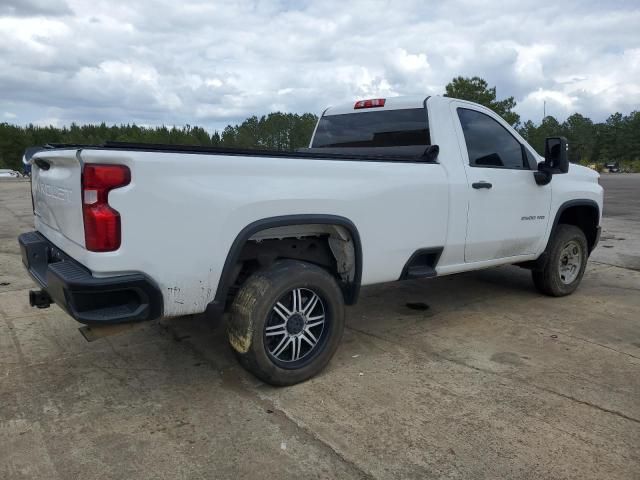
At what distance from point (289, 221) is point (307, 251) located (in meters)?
0.55

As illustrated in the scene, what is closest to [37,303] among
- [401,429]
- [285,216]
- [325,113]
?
[285,216]

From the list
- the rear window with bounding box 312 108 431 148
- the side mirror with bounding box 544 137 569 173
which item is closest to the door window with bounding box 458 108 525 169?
the side mirror with bounding box 544 137 569 173

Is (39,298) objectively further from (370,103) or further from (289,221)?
→ (370,103)

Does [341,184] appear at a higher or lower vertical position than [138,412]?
Result: higher

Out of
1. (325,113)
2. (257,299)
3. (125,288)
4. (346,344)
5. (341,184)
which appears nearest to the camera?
(125,288)

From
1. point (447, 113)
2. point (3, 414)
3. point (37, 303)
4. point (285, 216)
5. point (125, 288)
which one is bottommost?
point (3, 414)

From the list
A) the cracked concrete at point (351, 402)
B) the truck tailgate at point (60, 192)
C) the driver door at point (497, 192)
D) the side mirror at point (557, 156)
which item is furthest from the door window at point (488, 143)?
the truck tailgate at point (60, 192)

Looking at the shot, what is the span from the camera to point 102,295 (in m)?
2.68

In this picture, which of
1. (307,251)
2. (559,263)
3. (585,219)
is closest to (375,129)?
(307,251)

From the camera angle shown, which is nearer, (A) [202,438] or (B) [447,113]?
(A) [202,438]

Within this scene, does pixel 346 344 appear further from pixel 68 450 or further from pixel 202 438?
pixel 68 450

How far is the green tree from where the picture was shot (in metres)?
53.5

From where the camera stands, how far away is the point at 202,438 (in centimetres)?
281

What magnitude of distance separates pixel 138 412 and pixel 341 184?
186cm
